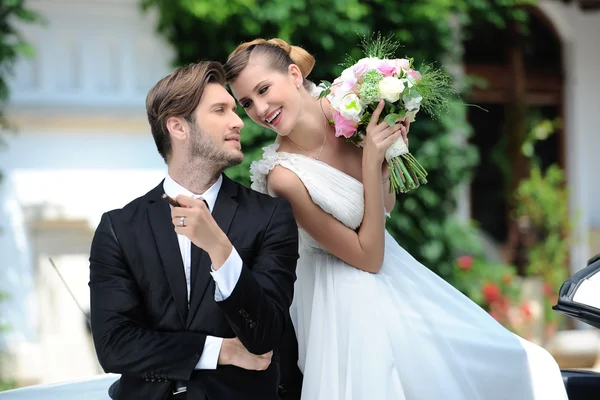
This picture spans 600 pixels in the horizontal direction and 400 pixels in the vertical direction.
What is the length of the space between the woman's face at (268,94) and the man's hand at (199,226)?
81 cm

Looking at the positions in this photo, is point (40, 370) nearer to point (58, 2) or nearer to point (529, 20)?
point (58, 2)

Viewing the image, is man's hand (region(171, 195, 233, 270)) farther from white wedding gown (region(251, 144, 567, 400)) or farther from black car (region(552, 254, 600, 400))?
black car (region(552, 254, 600, 400))

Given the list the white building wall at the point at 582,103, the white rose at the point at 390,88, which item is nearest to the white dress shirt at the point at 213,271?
the white rose at the point at 390,88

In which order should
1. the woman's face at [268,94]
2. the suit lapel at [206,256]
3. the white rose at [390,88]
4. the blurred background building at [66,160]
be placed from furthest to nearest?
the blurred background building at [66,160], the woman's face at [268,94], the white rose at [390,88], the suit lapel at [206,256]

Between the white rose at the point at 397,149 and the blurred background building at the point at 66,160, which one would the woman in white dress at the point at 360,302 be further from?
the blurred background building at the point at 66,160

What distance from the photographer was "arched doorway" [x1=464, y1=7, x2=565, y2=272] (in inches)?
360

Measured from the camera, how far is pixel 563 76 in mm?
9578

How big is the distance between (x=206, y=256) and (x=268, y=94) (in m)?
0.71

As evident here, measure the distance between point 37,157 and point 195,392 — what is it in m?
4.63

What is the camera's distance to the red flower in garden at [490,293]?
23.9 feet

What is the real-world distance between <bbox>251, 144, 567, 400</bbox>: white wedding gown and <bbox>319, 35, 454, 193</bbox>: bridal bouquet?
0.16 m

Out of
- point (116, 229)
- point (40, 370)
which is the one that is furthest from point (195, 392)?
point (40, 370)

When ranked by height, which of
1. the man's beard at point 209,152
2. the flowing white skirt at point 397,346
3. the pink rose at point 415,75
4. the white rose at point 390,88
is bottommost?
the flowing white skirt at point 397,346

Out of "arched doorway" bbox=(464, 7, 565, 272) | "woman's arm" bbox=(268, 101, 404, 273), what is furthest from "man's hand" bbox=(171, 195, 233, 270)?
"arched doorway" bbox=(464, 7, 565, 272)
